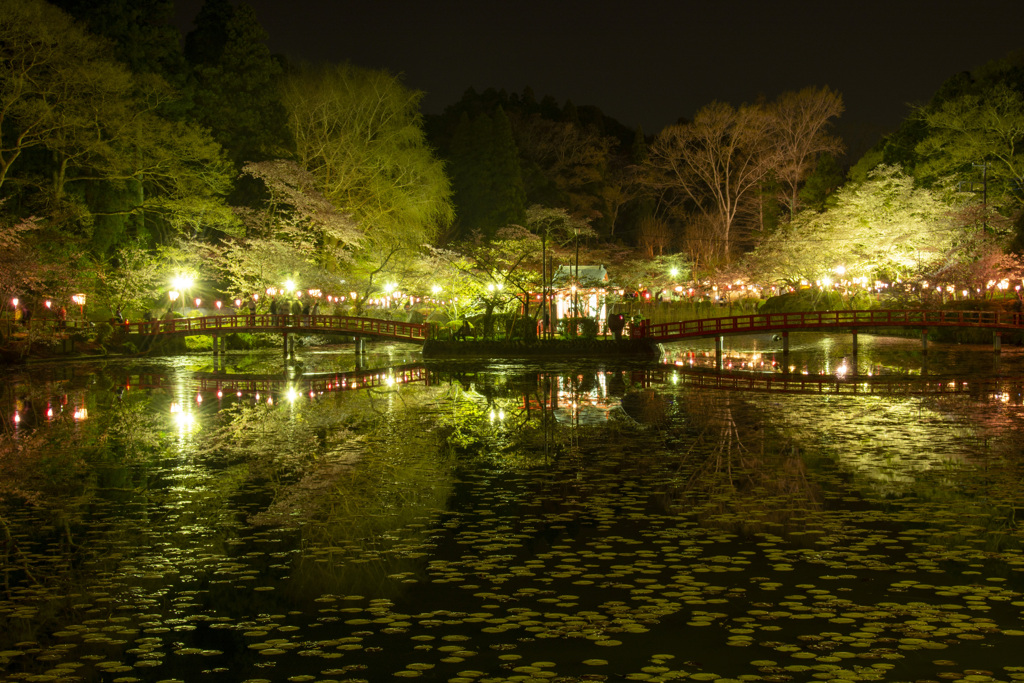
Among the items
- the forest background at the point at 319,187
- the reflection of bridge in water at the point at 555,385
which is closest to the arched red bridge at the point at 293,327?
the forest background at the point at 319,187

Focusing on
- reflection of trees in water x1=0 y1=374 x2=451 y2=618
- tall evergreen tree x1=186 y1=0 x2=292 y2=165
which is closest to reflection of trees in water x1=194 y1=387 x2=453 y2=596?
reflection of trees in water x1=0 y1=374 x2=451 y2=618

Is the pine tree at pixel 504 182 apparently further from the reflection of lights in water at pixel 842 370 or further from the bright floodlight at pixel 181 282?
the reflection of lights in water at pixel 842 370

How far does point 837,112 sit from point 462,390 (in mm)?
41412

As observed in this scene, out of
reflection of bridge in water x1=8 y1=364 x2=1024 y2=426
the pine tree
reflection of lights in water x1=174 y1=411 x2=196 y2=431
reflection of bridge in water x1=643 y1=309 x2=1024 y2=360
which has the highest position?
the pine tree

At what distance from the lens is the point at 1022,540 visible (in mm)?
8766

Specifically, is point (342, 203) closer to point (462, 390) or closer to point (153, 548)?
point (462, 390)

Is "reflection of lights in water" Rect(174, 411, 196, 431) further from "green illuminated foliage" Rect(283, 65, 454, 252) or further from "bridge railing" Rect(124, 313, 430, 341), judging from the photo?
"green illuminated foliage" Rect(283, 65, 454, 252)

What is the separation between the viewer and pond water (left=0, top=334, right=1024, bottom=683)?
20.5 ft

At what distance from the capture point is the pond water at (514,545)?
6.25 m

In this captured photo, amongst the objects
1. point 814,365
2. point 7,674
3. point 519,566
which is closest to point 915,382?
point 814,365

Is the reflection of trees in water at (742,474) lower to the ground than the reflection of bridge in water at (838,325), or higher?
lower

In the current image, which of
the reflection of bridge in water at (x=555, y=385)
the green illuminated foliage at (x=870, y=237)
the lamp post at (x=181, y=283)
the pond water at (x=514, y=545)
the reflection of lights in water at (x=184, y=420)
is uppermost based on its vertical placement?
the green illuminated foliage at (x=870, y=237)

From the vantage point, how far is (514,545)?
888 centimetres

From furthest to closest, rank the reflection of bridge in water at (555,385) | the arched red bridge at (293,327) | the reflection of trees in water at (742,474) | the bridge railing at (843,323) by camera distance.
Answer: the arched red bridge at (293,327), the bridge railing at (843,323), the reflection of bridge in water at (555,385), the reflection of trees in water at (742,474)
